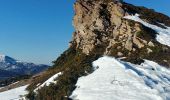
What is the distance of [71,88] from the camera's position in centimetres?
3014

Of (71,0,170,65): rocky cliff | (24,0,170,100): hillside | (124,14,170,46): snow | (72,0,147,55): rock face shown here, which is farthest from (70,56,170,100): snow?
(72,0,147,55): rock face

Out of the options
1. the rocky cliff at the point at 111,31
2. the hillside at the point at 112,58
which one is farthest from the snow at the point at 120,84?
the rocky cliff at the point at 111,31

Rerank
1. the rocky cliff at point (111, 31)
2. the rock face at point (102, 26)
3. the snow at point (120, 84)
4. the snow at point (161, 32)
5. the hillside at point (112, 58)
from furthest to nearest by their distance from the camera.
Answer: the rock face at point (102, 26) < the snow at point (161, 32) < the rocky cliff at point (111, 31) < the hillside at point (112, 58) < the snow at point (120, 84)

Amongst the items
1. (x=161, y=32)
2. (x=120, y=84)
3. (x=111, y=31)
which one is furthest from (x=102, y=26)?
(x=120, y=84)

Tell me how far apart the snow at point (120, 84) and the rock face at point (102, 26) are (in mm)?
18960

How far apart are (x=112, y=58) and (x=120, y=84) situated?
9.42 m

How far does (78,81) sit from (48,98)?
149 inches

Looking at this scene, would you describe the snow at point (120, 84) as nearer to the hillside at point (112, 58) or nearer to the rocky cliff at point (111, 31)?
the hillside at point (112, 58)

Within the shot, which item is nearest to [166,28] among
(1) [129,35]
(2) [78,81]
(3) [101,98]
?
(1) [129,35]

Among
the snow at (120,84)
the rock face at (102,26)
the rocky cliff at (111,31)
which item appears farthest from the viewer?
the rock face at (102,26)

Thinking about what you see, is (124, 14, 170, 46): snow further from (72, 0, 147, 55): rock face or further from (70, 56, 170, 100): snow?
(70, 56, 170, 100): snow

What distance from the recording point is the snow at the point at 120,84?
2744cm

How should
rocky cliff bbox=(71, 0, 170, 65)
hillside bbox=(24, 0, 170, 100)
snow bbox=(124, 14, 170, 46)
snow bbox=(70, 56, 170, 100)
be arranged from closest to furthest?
snow bbox=(70, 56, 170, 100)
hillside bbox=(24, 0, 170, 100)
rocky cliff bbox=(71, 0, 170, 65)
snow bbox=(124, 14, 170, 46)

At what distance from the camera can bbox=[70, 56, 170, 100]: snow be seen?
27.4m
